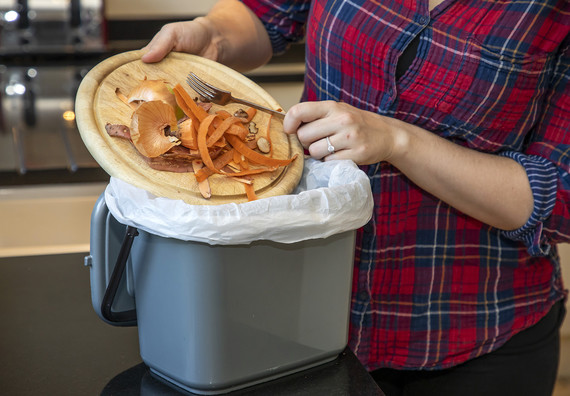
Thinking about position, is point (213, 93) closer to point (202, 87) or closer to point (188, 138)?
point (202, 87)

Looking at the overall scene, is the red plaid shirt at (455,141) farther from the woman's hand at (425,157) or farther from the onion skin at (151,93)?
the onion skin at (151,93)

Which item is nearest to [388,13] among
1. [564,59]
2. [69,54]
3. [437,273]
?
[564,59]

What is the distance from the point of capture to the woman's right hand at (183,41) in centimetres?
90

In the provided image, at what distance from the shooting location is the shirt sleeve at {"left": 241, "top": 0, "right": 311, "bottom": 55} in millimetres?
1080

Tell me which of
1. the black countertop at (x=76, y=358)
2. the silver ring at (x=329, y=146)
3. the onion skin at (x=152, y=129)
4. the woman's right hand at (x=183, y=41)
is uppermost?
the woman's right hand at (x=183, y=41)

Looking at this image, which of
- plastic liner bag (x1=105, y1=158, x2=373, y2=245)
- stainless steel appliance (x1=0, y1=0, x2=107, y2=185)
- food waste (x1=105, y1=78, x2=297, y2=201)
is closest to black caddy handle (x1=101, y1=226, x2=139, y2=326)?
plastic liner bag (x1=105, y1=158, x2=373, y2=245)

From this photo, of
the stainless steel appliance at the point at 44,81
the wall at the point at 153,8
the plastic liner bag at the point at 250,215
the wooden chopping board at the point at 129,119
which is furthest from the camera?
the wall at the point at 153,8

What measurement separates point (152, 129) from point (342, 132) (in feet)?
0.73

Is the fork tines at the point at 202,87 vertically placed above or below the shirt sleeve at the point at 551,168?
above

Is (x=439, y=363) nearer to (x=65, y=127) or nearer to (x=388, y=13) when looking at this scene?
(x=388, y=13)

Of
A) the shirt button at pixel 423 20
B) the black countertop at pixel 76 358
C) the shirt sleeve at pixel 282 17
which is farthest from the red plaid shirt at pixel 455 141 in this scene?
the black countertop at pixel 76 358

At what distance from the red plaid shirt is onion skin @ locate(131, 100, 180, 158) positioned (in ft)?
0.96

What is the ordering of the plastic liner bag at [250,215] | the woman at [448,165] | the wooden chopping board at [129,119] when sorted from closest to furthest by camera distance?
1. the plastic liner bag at [250,215]
2. the wooden chopping board at [129,119]
3. the woman at [448,165]

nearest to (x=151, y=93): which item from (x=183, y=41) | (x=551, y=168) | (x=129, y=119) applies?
(x=129, y=119)
